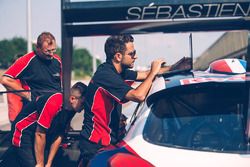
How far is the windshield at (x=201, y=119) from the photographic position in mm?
3174

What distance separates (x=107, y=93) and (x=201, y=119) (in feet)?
2.74

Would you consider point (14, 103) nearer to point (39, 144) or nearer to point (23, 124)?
point (23, 124)

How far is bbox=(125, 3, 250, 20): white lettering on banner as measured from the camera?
301 centimetres

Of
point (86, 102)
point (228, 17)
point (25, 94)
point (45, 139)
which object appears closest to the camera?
point (228, 17)

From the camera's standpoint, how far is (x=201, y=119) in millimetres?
3400

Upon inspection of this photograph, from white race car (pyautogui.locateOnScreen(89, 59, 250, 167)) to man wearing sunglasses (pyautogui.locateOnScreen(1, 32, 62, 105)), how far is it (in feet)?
7.89

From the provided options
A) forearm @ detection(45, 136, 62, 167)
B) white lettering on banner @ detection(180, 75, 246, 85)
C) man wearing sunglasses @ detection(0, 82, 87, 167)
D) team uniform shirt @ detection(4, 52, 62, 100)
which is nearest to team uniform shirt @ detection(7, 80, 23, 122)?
team uniform shirt @ detection(4, 52, 62, 100)

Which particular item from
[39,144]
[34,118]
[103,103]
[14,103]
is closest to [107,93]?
[103,103]

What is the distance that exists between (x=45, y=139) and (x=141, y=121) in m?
1.33

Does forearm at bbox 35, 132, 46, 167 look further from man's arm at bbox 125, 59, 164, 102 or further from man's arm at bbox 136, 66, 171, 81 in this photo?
man's arm at bbox 136, 66, 171, 81

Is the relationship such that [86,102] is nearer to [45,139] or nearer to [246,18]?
[45,139]

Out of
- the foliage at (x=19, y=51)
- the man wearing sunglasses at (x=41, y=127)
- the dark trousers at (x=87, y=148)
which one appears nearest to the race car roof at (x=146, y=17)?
the dark trousers at (x=87, y=148)

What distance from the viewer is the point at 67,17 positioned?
311cm

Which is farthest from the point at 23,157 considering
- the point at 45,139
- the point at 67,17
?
the point at 67,17
